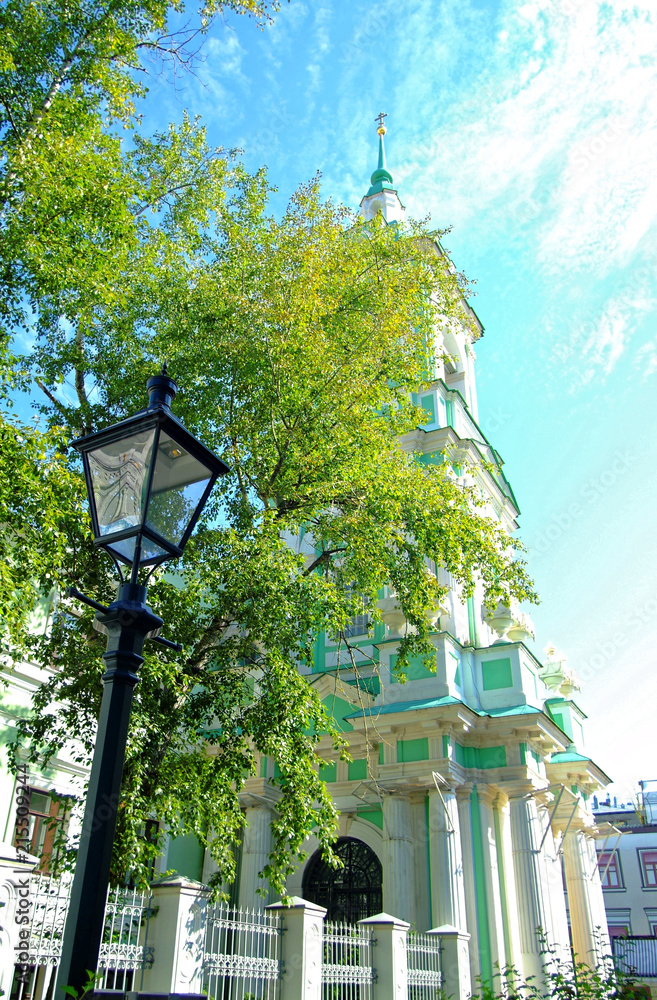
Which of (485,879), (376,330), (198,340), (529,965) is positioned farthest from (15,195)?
(529,965)

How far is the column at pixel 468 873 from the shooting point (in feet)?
40.6

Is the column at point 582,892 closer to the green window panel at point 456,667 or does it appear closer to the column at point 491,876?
the column at point 491,876

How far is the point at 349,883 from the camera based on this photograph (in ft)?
45.7

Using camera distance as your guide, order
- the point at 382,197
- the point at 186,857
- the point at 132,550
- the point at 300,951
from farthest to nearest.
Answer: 1. the point at 382,197
2. the point at 186,857
3. the point at 300,951
4. the point at 132,550

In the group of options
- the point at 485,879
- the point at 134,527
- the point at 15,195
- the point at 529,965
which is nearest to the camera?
the point at 134,527

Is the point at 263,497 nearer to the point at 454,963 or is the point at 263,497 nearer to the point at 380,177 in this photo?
the point at 454,963

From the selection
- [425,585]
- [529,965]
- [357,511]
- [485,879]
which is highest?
[357,511]

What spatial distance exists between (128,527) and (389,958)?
7.65 m

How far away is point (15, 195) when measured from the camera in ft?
28.6

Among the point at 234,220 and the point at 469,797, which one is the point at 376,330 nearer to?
the point at 234,220

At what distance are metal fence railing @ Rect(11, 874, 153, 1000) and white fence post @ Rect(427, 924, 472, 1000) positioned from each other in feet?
16.5

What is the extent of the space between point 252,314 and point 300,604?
410 centimetres

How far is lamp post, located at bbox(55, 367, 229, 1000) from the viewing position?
3.26 m

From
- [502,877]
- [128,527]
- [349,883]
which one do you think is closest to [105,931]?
[128,527]
